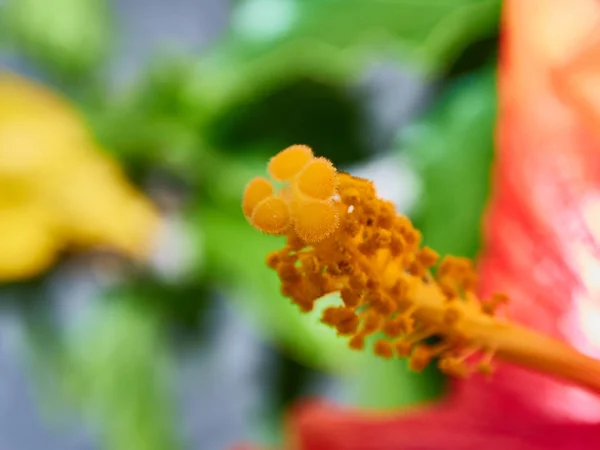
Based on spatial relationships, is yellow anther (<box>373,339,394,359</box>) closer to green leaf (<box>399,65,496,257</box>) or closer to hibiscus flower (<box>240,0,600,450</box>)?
hibiscus flower (<box>240,0,600,450</box>)

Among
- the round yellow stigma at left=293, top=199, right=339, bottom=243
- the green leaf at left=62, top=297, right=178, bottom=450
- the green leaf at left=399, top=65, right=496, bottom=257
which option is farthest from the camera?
the green leaf at left=62, top=297, right=178, bottom=450

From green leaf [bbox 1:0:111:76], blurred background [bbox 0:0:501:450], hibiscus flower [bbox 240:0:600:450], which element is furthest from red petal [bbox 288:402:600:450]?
green leaf [bbox 1:0:111:76]

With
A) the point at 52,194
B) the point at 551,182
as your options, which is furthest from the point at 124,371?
the point at 551,182

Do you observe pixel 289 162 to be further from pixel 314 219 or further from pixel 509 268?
pixel 509 268

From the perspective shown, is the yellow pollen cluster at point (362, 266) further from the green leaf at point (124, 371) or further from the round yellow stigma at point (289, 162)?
the green leaf at point (124, 371)

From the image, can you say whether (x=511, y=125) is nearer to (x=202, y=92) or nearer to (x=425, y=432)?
(x=425, y=432)

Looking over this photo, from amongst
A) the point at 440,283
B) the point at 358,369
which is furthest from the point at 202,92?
the point at 440,283
